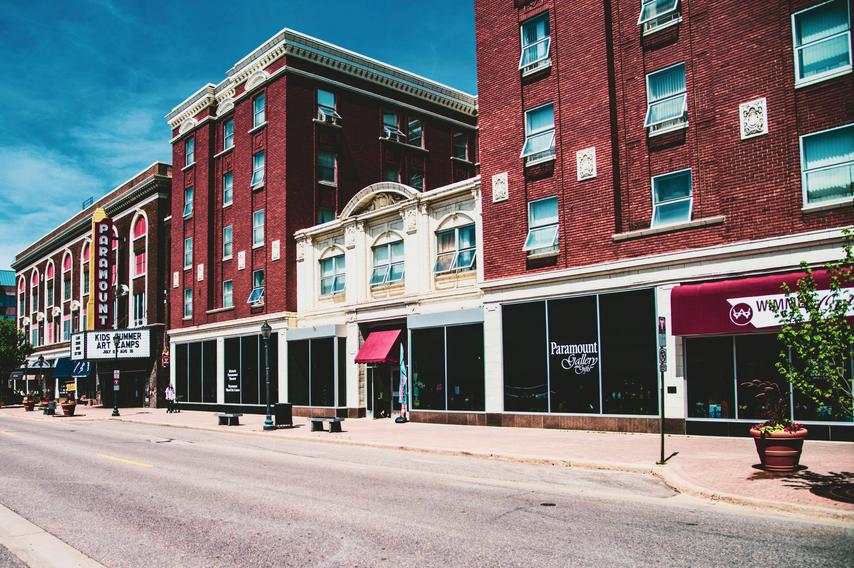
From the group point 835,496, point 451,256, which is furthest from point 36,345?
point 835,496

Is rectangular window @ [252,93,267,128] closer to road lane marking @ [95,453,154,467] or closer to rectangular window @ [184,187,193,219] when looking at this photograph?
rectangular window @ [184,187,193,219]

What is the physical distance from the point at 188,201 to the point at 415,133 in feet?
55.6

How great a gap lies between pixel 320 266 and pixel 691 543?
3042cm

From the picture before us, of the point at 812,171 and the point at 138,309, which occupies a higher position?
the point at 812,171

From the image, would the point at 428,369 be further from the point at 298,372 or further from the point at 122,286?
the point at 122,286

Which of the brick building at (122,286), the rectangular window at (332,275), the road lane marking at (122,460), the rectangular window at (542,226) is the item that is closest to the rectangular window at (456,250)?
the rectangular window at (542,226)

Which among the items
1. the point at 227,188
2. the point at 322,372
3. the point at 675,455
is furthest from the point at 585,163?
the point at 227,188

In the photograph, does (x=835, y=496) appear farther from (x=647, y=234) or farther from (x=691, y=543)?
(x=647, y=234)

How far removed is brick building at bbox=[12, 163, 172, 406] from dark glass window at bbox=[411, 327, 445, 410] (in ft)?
95.8

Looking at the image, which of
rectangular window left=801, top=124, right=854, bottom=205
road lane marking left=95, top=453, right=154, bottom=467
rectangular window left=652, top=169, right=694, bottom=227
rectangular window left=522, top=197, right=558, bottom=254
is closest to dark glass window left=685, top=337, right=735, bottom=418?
rectangular window left=652, top=169, right=694, bottom=227

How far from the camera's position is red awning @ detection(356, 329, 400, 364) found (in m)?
31.0

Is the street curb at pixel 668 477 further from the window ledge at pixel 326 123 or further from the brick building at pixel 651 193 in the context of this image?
the window ledge at pixel 326 123

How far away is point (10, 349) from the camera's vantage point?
7206cm

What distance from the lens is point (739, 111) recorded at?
66.1 feet
